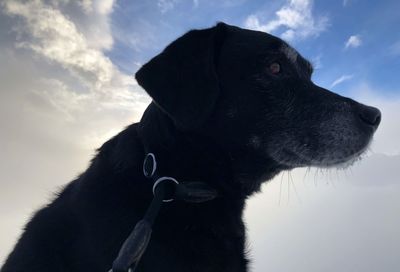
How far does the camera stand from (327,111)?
175 inches

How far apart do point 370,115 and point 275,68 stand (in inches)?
45.9

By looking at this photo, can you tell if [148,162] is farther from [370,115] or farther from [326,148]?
[370,115]

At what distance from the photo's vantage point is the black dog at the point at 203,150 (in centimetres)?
350

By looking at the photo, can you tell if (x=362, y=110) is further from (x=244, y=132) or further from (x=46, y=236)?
(x=46, y=236)

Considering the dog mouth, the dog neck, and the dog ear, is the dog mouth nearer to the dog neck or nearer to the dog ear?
the dog neck

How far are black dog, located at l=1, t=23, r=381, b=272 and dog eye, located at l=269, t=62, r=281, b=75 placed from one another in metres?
0.01

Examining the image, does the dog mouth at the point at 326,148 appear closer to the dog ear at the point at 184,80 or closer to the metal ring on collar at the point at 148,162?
the dog ear at the point at 184,80

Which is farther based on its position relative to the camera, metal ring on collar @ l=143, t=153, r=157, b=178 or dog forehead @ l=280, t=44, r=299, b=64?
dog forehead @ l=280, t=44, r=299, b=64

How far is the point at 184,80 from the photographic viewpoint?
399 cm

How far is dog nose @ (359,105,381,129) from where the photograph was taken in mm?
4328

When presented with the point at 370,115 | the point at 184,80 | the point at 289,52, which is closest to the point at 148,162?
the point at 184,80

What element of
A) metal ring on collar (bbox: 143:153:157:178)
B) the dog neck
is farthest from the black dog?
metal ring on collar (bbox: 143:153:157:178)

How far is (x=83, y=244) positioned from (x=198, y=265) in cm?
102

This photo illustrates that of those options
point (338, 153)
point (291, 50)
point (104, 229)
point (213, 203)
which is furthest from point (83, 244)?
point (291, 50)
